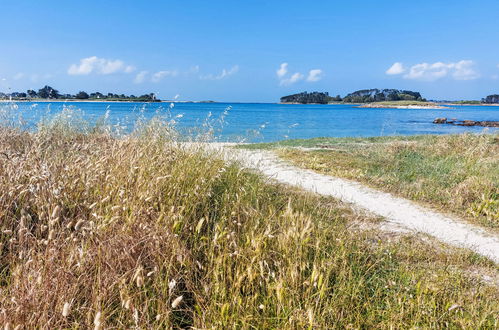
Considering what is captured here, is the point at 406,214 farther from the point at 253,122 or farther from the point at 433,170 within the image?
the point at 253,122

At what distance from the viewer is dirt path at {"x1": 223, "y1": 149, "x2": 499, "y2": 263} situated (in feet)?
17.3

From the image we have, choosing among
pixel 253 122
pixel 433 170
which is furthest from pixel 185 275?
pixel 253 122

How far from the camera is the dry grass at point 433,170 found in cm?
692

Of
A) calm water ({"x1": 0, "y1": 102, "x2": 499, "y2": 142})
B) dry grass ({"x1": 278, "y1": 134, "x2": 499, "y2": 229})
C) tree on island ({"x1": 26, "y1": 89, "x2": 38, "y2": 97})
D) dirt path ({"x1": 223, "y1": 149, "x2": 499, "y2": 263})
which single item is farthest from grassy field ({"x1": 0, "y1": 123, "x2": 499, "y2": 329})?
tree on island ({"x1": 26, "y1": 89, "x2": 38, "y2": 97})

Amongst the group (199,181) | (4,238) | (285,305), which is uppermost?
(199,181)

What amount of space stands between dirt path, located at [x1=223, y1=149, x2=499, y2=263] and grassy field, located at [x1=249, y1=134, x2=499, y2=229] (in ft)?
1.42

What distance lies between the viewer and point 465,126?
3628 cm

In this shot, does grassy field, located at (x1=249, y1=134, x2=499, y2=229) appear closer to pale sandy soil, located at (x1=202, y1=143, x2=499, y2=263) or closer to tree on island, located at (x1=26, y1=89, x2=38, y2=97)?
pale sandy soil, located at (x1=202, y1=143, x2=499, y2=263)

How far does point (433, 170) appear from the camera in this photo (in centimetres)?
972

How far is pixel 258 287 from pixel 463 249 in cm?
345

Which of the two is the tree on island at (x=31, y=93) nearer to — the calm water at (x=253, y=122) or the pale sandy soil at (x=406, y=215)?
the calm water at (x=253, y=122)

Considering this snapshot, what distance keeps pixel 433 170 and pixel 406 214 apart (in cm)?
404

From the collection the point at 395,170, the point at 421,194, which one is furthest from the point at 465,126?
the point at 421,194

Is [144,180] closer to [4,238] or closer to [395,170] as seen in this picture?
[4,238]
